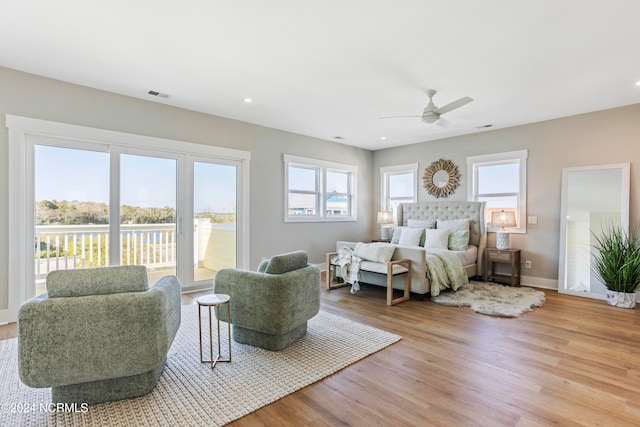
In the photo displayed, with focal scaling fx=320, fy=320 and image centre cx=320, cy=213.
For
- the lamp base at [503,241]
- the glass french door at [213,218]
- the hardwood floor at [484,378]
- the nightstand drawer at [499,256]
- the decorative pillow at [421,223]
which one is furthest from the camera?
the decorative pillow at [421,223]

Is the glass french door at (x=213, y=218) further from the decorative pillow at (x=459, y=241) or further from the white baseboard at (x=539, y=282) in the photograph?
the white baseboard at (x=539, y=282)

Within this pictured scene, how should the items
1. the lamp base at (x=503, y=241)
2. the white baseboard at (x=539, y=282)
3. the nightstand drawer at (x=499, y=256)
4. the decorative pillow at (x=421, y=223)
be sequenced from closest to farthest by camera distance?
the white baseboard at (x=539, y=282)
the nightstand drawer at (x=499, y=256)
the lamp base at (x=503, y=241)
the decorative pillow at (x=421, y=223)

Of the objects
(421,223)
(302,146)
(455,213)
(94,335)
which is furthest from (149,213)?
(455,213)

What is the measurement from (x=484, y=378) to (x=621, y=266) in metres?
3.25

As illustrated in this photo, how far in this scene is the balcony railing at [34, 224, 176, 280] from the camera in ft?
12.2

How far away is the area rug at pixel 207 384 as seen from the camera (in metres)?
1.89

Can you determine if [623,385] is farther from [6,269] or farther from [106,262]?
[6,269]

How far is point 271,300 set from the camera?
2.64m

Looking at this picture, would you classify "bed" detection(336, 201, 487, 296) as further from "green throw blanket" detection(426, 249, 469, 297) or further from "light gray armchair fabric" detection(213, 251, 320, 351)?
"light gray armchair fabric" detection(213, 251, 320, 351)

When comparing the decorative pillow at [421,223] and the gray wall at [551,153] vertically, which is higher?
the gray wall at [551,153]

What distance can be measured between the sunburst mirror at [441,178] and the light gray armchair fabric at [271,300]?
4.35 meters

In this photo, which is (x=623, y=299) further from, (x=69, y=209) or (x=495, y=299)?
(x=69, y=209)

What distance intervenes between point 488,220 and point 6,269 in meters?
6.85

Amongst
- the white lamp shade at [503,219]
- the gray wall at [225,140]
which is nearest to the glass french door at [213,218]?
the gray wall at [225,140]
